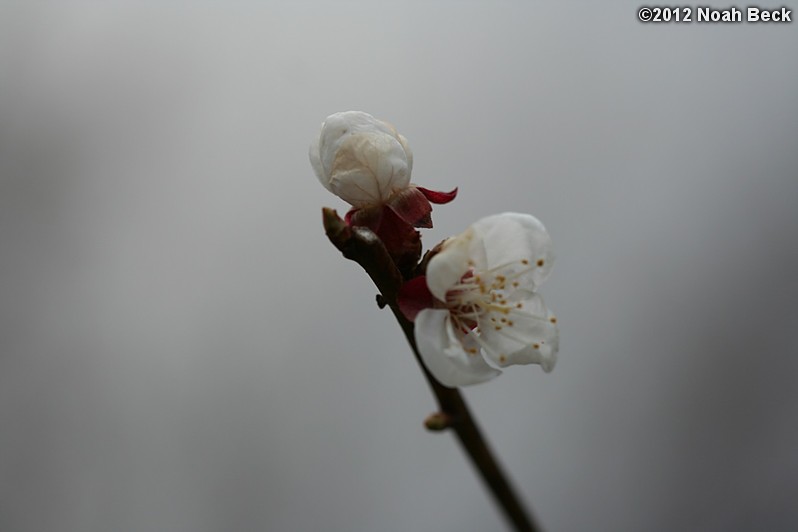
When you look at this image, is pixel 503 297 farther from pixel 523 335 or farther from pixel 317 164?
pixel 317 164

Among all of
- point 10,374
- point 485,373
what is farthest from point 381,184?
point 10,374

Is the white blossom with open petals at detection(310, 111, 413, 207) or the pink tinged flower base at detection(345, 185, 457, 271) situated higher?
the white blossom with open petals at detection(310, 111, 413, 207)

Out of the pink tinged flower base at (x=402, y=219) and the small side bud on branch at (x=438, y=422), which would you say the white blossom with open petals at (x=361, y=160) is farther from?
the small side bud on branch at (x=438, y=422)

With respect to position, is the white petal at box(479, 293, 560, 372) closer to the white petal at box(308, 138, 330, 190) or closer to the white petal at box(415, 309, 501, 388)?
the white petal at box(415, 309, 501, 388)

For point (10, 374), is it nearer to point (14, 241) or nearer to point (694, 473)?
point (14, 241)

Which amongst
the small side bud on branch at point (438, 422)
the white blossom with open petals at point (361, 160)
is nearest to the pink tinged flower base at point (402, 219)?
the white blossom with open petals at point (361, 160)

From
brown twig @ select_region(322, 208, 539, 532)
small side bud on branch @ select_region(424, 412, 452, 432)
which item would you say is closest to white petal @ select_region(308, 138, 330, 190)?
brown twig @ select_region(322, 208, 539, 532)
